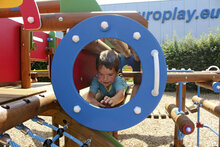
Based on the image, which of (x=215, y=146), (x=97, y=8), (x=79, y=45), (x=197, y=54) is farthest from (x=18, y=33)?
(x=197, y=54)

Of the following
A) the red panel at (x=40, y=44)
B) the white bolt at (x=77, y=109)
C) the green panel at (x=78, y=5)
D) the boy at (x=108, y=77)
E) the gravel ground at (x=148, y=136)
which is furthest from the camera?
the red panel at (x=40, y=44)

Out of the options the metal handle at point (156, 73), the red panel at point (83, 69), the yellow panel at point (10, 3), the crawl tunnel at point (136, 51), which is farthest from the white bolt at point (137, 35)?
the red panel at point (83, 69)

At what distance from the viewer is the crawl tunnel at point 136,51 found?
974 millimetres

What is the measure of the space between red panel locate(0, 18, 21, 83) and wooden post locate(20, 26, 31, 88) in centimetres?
5

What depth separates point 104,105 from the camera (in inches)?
51.6

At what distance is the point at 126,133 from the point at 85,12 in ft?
9.82

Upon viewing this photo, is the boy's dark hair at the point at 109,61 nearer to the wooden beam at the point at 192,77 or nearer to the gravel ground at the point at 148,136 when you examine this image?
the wooden beam at the point at 192,77

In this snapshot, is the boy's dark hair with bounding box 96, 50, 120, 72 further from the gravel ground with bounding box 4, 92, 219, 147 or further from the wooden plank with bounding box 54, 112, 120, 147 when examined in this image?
the gravel ground with bounding box 4, 92, 219, 147

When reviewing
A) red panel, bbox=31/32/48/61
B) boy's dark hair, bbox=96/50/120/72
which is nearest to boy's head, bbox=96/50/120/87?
boy's dark hair, bbox=96/50/120/72

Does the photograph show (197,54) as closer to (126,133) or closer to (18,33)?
(126,133)

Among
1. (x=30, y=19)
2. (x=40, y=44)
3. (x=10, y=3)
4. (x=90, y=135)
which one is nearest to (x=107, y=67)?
(x=90, y=135)

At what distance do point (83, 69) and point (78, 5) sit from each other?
693 millimetres

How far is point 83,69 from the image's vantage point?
1.82 metres

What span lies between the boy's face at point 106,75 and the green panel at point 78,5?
1.53 ft
